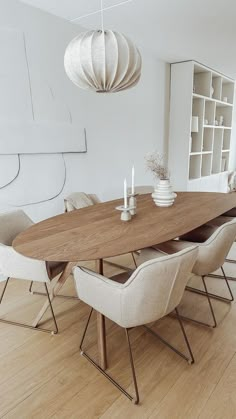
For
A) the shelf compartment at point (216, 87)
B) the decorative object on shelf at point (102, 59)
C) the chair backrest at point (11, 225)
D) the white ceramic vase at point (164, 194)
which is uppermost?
the shelf compartment at point (216, 87)

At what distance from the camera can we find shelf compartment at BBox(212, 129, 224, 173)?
5.53 meters

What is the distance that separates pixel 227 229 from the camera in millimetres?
1725

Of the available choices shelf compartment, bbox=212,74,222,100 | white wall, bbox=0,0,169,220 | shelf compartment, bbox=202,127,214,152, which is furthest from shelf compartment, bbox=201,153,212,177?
white wall, bbox=0,0,169,220

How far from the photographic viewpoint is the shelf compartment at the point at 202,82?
4699 mm

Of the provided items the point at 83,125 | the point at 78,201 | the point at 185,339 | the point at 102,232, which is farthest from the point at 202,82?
the point at 185,339

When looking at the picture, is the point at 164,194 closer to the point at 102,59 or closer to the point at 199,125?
the point at 102,59

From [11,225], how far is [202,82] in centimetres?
418

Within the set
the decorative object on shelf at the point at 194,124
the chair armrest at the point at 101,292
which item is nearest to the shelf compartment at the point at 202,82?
the decorative object on shelf at the point at 194,124

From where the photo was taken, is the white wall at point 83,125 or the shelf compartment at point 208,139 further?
the shelf compartment at point 208,139

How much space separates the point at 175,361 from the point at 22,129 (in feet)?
7.31

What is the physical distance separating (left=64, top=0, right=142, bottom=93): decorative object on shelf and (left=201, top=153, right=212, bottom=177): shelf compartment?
396 cm

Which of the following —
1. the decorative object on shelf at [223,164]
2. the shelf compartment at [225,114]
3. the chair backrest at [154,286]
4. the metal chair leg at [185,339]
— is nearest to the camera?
the chair backrest at [154,286]

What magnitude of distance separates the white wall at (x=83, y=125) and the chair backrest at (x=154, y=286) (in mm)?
1748

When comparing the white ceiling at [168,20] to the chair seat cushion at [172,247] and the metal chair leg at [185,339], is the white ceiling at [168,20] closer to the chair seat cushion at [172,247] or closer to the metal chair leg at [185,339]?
the chair seat cushion at [172,247]
